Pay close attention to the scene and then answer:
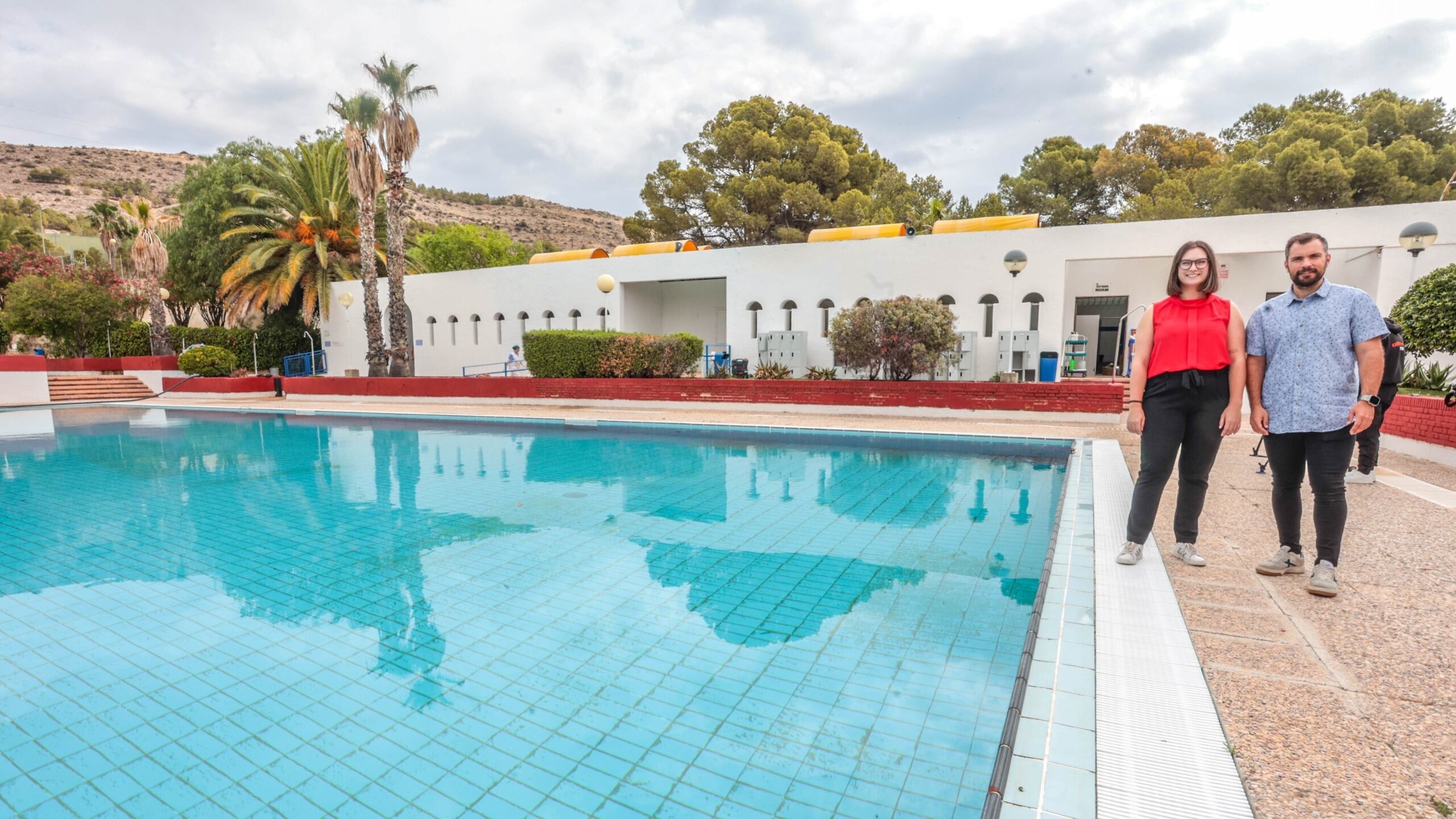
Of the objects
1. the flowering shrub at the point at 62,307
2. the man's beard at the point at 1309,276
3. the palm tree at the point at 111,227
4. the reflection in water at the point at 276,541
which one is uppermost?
the palm tree at the point at 111,227

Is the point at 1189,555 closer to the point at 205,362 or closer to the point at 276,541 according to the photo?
the point at 276,541

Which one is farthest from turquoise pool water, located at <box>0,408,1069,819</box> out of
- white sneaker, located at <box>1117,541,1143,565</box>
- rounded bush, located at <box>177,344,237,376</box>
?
rounded bush, located at <box>177,344,237,376</box>

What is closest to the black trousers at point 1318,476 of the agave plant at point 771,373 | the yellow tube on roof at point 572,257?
the agave plant at point 771,373

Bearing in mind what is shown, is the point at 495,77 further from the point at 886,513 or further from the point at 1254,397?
the point at 1254,397

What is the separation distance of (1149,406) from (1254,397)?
17.5 inches

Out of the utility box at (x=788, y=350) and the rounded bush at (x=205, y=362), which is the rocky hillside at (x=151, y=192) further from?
the utility box at (x=788, y=350)

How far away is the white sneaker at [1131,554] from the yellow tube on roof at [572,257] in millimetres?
16709

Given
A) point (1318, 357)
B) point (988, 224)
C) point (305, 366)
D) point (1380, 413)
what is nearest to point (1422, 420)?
point (1380, 413)

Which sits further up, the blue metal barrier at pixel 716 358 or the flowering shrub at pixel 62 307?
the flowering shrub at pixel 62 307

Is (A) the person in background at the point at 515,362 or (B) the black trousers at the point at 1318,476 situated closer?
A: (B) the black trousers at the point at 1318,476

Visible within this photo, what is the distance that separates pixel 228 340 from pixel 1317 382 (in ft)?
99.1

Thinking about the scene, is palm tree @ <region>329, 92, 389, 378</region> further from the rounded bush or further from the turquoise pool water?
the turquoise pool water

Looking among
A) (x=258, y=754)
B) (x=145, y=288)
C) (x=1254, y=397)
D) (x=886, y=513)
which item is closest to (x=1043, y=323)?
(x=886, y=513)

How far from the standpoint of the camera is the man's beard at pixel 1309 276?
111 inches
